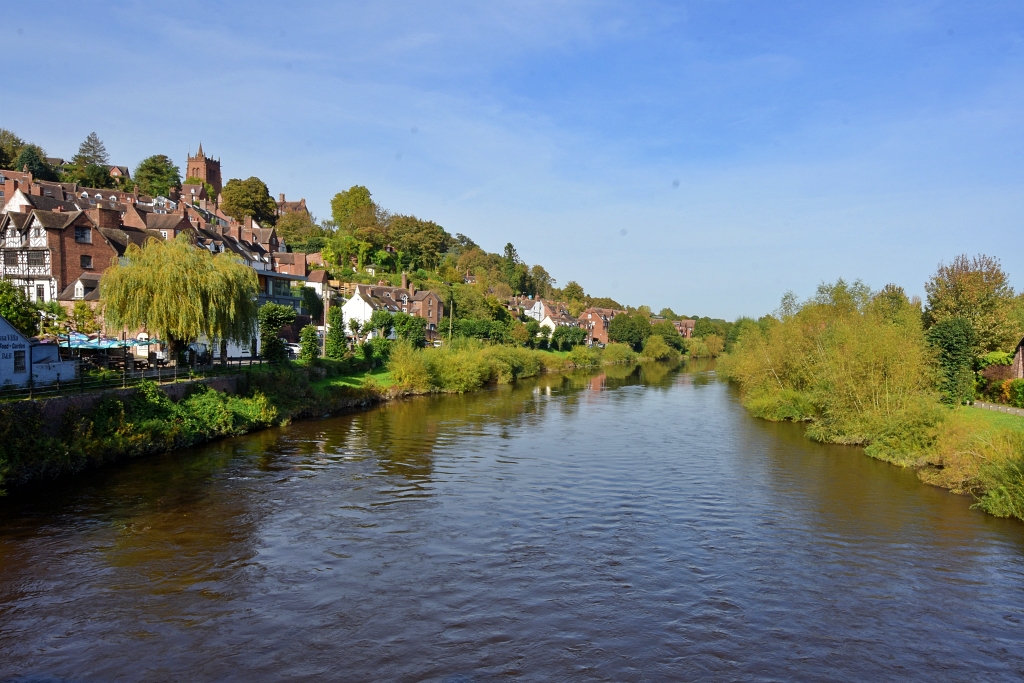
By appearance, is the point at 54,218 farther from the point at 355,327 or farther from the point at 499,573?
the point at 499,573

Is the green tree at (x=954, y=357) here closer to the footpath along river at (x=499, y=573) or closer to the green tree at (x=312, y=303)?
the footpath along river at (x=499, y=573)

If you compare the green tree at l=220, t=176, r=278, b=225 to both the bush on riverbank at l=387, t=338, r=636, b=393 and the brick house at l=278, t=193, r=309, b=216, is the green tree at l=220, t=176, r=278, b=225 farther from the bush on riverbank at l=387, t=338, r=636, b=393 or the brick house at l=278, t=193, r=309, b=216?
the bush on riverbank at l=387, t=338, r=636, b=393

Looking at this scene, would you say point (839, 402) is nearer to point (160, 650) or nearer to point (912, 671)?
point (912, 671)

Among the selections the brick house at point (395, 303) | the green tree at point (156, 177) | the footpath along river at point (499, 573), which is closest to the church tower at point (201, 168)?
the green tree at point (156, 177)

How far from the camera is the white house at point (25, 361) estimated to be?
2500 centimetres

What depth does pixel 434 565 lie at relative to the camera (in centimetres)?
1669

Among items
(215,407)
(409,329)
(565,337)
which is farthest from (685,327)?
(215,407)

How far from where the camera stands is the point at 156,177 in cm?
11419

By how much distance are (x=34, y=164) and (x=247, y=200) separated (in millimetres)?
28581

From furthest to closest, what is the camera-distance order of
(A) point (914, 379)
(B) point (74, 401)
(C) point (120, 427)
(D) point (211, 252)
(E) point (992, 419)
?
(D) point (211, 252) < (A) point (914, 379) < (E) point (992, 419) < (C) point (120, 427) < (B) point (74, 401)

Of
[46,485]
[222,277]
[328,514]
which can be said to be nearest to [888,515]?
[328,514]

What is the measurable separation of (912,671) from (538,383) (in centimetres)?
5636

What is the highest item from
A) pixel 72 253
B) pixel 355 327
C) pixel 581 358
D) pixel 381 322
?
pixel 72 253

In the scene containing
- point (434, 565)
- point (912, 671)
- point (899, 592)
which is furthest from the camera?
point (434, 565)
